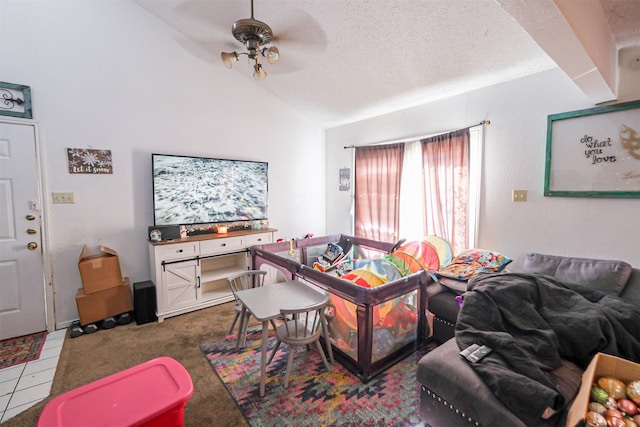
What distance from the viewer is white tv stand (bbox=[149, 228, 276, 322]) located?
2.79 metres

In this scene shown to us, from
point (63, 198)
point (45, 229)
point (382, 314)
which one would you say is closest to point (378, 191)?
point (382, 314)

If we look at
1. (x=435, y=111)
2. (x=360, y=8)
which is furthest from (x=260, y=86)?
(x=435, y=111)

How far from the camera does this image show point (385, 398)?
68.0 inches

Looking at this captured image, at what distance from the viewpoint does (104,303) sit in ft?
8.68

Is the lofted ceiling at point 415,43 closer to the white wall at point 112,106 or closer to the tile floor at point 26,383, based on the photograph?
the white wall at point 112,106

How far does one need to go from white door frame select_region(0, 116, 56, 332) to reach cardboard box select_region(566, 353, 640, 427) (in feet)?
12.7

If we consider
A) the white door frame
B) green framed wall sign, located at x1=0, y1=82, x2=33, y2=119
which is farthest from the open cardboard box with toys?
green framed wall sign, located at x1=0, y1=82, x2=33, y2=119

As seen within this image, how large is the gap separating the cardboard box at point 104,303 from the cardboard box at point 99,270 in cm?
5

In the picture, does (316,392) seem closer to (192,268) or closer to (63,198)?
(192,268)

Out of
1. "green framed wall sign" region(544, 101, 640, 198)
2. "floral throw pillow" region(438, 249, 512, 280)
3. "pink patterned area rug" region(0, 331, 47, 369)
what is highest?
"green framed wall sign" region(544, 101, 640, 198)

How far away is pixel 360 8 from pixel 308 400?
286cm

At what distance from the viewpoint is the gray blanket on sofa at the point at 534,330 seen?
118 cm

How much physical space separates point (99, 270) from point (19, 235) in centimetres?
69

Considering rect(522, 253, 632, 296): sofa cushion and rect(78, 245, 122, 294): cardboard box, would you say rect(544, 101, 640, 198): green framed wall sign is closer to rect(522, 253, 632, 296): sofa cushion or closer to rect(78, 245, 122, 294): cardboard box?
rect(522, 253, 632, 296): sofa cushion
